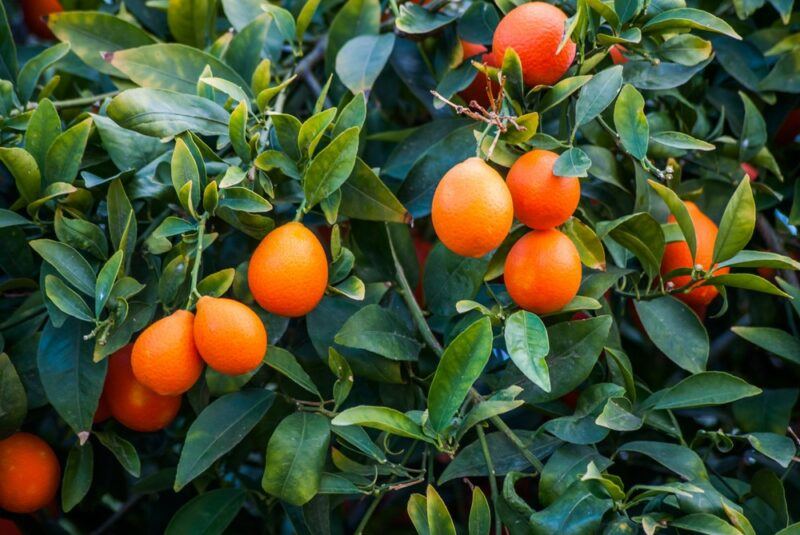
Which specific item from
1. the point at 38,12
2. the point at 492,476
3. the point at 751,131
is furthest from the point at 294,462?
the point at 38,12

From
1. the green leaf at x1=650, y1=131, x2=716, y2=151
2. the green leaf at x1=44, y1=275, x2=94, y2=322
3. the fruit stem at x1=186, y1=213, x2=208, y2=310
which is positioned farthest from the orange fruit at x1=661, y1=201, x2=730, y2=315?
the green leaf at x1=44, y1=275, x2=94, y2=322

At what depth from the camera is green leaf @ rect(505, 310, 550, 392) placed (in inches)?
31.0

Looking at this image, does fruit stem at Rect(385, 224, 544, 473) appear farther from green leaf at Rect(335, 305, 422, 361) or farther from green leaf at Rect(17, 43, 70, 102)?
green leaf at Rect(17, 43, 70, 102)

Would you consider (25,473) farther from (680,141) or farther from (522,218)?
(680,141)

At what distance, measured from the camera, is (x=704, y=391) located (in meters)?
0.91

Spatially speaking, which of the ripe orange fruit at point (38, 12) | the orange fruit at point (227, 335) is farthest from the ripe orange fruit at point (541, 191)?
the ripe orange fruit at point (38, 12)

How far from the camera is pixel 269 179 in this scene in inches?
37.6

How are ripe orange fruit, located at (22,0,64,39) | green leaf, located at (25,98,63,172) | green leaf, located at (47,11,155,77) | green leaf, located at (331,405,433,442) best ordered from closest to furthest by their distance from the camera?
1. green leaf, located at (331,405,433,442)
2. green leaf, located at (25,98,63,172)
3. green leaf, located at (47,11,155,77)
4. ripe orange fruit, located at (22,0,64,39)

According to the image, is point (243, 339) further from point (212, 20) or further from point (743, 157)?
point (743, 157)

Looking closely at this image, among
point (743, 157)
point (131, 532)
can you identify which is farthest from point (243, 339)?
point (131, 532)

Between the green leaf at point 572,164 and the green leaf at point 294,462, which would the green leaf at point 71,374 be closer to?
the green leaf at point 294,462

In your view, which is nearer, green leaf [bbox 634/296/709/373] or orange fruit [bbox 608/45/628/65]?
green leaf [bbox 634/296/709/373]

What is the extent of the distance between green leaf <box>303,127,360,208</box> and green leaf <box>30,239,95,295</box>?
0.90 feet

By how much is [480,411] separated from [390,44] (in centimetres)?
55
